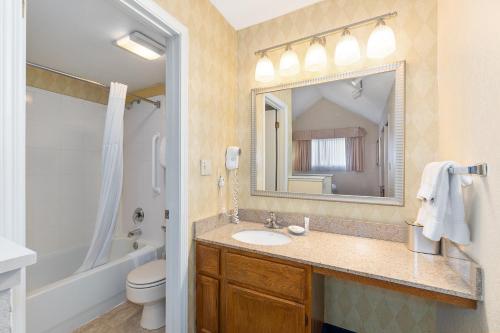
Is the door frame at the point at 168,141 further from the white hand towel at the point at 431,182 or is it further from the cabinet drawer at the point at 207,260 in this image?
the white hand towel at the point at 431,182

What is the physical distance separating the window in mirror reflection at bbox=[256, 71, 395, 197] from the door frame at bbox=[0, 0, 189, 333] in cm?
69

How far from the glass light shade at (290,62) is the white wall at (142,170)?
61.9 inches

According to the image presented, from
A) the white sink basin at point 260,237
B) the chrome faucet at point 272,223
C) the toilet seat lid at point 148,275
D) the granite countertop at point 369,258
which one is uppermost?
the chrome faucet at point 272,223

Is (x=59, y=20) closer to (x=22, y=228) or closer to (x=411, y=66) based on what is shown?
(x=22, y=228)

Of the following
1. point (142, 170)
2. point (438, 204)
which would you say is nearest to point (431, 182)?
point (438, 204)

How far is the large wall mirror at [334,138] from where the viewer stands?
56.9 inches

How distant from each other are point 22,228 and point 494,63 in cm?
172

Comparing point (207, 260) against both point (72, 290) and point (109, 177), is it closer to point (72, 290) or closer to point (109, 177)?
point (72, 290)

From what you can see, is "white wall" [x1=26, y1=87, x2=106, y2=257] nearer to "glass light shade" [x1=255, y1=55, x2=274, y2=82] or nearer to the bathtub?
the bathtub

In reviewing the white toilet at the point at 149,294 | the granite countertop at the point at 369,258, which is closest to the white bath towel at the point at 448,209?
the granite countertop at the point at 369,258

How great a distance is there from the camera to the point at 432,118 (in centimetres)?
134

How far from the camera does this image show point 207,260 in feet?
4.82

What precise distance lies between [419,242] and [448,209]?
37 centimetres

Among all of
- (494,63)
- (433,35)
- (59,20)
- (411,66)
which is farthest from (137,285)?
(433,35)
